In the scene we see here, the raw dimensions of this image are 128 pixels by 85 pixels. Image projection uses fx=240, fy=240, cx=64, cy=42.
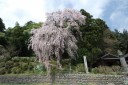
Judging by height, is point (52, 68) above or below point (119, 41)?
below

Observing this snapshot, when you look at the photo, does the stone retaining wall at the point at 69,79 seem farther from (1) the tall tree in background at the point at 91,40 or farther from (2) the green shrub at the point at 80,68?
(1) the tall tree in background at the point at 91,40

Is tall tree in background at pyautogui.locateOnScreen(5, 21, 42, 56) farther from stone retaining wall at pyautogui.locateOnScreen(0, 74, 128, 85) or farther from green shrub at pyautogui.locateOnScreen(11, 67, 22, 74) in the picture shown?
stone retaining wall at pyautogui.locateOnScreen(0, 74, 128, 85)

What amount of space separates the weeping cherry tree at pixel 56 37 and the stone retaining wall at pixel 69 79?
2.94 ft

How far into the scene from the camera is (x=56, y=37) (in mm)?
18672

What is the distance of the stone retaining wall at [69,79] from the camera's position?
17547 millimetres

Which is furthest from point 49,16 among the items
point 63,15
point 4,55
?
point 4,55

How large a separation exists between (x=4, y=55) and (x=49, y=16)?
9178 millimetres

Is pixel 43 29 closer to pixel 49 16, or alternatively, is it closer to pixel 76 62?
pixel 49 16

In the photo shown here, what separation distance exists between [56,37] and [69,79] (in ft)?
11.3

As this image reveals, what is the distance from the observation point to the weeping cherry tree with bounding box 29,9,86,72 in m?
18.8

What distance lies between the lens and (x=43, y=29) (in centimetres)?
1916

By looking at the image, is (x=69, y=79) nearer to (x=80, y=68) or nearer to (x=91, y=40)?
(x=80, y=68)

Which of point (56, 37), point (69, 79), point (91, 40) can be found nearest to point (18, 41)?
point (91, 40)

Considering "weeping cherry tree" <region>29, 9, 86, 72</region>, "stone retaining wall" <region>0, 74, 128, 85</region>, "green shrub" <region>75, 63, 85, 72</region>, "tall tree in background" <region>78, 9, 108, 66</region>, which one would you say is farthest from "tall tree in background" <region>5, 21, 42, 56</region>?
"weeping cherry tree" <region>29, 9, 86, 72</region>
